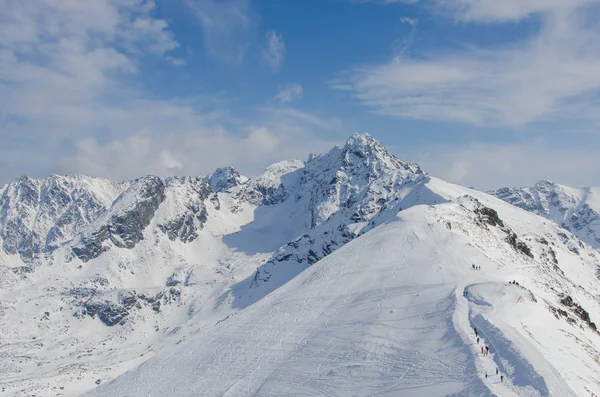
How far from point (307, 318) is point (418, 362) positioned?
17.5m

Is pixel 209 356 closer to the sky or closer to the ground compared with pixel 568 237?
closer to the sky

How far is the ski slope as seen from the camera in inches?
1252

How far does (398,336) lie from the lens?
38938 mm

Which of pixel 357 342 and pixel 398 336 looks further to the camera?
pixel 357 342

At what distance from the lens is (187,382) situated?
47.9 meters

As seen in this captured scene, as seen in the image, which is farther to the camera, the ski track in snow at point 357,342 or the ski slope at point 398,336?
the ski track in snow at point 357,342

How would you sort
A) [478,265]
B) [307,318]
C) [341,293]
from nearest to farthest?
[307,318] → [341,293] → [478,265]

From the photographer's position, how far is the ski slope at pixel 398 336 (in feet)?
104

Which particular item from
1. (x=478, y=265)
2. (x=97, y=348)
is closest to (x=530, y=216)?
(x=478, y=265)

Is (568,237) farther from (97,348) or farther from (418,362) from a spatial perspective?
(97,348)

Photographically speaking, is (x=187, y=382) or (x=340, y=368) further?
(x=187, y=382)

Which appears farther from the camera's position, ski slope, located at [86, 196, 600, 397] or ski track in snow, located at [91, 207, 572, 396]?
ski track in snow, located at [91, 207, 572, 396]

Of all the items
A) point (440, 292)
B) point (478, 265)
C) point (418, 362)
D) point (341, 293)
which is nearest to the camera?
point (418, 362)

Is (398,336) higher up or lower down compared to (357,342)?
lower down
